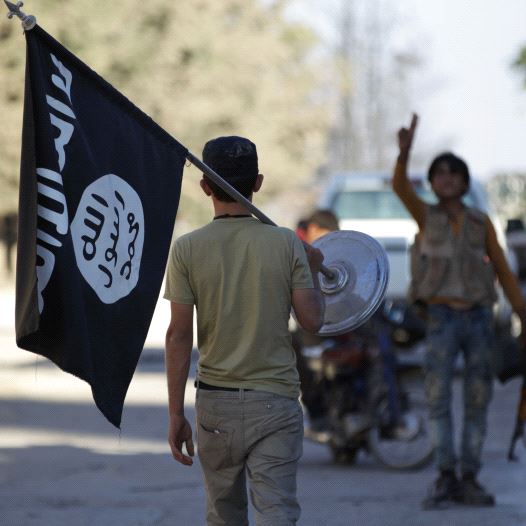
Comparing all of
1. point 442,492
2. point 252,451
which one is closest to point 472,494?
point 442,492

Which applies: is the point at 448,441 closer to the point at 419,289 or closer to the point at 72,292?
the point at 419,289

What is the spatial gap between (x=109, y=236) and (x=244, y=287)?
1.54ft

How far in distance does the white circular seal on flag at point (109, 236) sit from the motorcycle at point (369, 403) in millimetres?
4698

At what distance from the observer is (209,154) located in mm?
4859

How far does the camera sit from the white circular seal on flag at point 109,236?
4730mm

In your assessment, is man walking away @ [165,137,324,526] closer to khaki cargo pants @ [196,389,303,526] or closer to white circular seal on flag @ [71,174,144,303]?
khaki cargo pants @ [196,389,303,526]

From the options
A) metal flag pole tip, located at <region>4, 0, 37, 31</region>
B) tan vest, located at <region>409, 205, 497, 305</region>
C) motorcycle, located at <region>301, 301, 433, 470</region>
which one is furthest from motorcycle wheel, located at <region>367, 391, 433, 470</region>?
metal flag pole tip, located at <region>4, 0, 37, 31</region>

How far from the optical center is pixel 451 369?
792 centimetres

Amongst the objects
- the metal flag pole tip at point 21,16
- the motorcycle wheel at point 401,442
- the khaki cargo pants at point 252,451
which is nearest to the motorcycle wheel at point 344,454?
the motorcycle wheel at point 401,442

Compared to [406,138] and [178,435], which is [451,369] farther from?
[178,435]

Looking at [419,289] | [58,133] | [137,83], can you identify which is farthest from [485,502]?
[137,83]

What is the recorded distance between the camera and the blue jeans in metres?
7.86

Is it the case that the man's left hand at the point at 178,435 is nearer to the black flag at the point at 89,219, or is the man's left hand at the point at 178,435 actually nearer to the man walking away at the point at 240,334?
the man walking away at the point at 240,334

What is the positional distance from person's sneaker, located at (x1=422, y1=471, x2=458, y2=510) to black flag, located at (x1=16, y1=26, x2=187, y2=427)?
331 centimetres
